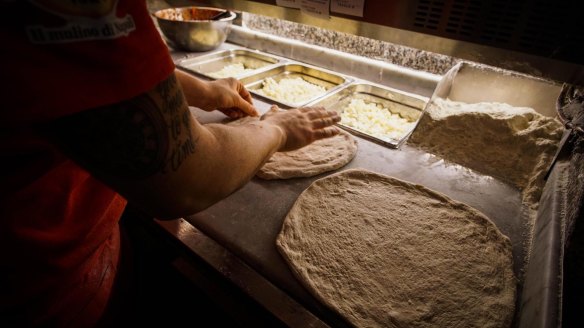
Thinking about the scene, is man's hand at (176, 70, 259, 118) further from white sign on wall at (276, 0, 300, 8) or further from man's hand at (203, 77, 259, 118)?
white sign on wall at (276, 0, 300, 8)

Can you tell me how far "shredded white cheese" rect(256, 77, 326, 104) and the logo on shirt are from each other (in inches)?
65.9

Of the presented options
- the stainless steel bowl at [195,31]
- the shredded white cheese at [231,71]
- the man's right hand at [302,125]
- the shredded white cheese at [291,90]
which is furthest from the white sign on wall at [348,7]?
the stainless steel bowl at [195,31]

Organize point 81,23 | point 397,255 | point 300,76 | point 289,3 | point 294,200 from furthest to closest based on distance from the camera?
point 300,76
point 289,3
point 294,200
point 397,255
point 81,23

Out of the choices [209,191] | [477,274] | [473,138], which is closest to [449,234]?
[477,274]

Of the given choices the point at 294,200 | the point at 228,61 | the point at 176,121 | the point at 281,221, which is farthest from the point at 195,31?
the point at 176,121

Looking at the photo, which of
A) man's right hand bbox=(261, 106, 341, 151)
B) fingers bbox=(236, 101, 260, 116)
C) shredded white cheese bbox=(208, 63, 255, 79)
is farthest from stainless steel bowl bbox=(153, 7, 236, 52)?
man's right hand bbox=(261, 106, 341, 151)

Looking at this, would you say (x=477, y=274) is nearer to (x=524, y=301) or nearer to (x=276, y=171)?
(x=524, y=301)

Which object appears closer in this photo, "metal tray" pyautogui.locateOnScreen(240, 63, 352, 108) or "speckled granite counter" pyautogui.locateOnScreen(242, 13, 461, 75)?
"speckled granite counter" pyautogui.locateOnScreen(242, 13, 461, 75)

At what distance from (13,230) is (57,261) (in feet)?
0.64

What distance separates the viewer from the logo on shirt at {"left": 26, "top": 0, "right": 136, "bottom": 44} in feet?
1.88

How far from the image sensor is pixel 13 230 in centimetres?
91

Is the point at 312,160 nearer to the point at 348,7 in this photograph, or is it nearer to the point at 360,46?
the point at 348,7

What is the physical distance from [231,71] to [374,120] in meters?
1.41

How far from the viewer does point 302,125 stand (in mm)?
1410
